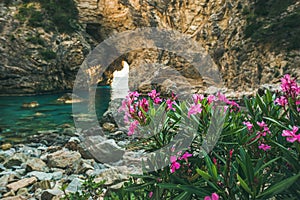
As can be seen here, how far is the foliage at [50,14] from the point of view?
108 feet

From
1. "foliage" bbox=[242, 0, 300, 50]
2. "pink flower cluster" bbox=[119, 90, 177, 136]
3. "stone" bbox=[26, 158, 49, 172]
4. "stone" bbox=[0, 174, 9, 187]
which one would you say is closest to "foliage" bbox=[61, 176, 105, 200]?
"pink flower cluster" bbox=[119, 90, 177, 136]

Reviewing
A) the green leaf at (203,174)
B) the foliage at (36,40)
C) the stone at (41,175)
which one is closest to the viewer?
the green leaf at (203,174)

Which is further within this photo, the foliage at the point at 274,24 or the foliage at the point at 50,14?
the foliage at the point at 50,14

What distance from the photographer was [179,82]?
104 feet

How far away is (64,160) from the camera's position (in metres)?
5.91

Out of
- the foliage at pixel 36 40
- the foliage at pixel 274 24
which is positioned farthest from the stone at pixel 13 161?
the foliage at pixel 36 40

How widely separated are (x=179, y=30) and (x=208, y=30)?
6.85m

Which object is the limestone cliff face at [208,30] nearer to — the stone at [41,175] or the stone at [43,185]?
the stone at [41,175]

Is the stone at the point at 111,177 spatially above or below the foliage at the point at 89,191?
below

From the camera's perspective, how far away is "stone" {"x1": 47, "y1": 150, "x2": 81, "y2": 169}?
5.74 metres

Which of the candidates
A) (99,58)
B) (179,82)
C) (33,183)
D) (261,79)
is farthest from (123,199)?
(99,58)

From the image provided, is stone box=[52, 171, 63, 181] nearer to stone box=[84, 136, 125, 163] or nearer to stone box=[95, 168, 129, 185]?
stone box=[84, 136, 125, 163]

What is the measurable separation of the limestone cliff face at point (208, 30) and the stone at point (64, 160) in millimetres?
17303

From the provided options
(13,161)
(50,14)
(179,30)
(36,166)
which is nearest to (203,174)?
(36,166)
